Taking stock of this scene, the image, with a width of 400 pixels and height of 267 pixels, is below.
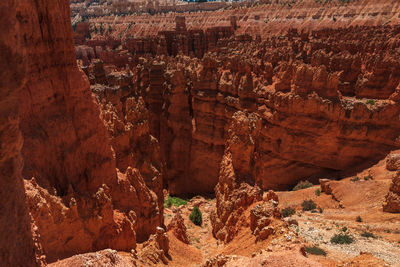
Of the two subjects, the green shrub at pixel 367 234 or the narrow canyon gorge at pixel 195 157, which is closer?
the narrow canyon gorge at pixel 195 157

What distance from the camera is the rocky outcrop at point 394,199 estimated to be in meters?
16.7

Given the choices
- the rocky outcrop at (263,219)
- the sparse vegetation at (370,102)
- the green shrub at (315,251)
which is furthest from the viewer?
the sparse vegetation at (370,102)

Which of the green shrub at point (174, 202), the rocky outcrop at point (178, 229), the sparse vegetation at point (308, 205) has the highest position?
the rocky outcrop at point (178, 229)

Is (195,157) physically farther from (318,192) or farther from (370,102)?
(370,102)

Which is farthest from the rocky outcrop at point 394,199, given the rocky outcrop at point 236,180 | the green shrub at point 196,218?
the green shrub at point 196,218

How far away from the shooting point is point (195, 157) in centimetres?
2945

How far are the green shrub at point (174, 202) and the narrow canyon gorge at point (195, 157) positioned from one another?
29cm

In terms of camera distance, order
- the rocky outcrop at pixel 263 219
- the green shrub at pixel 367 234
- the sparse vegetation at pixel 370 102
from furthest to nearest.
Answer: the sparse vegetation at pixel 370 102, the green shrub at pixel 367 234, the rocky outcrop at pixel 263 219

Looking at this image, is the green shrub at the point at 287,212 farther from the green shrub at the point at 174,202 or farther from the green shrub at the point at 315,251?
the green shrub at the point at 174,202

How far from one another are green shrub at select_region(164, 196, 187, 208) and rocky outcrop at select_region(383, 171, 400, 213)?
14.6 m

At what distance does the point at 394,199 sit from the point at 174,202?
15892 mm

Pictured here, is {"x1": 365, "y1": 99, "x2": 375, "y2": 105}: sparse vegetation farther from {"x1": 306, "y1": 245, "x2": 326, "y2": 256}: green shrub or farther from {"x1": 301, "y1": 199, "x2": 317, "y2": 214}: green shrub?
{"x1": 306, "y1": 245, "x2": 326, "y2": 256}: green shrub

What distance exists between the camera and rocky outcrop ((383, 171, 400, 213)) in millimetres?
16672

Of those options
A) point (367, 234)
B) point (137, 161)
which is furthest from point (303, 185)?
point (137, 161)
